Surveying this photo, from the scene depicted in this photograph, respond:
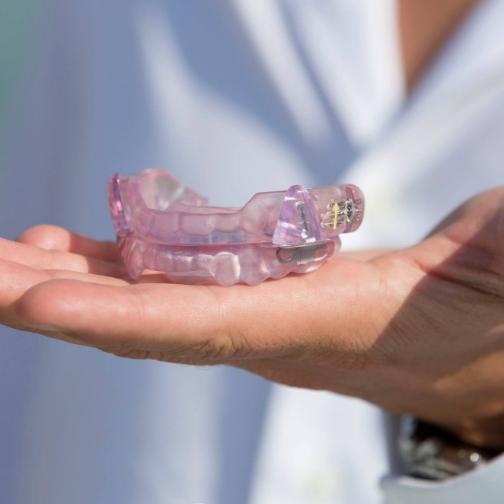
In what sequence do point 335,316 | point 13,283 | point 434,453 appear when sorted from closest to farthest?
1. point 13,283
2. point 335,316
3. point 434,453

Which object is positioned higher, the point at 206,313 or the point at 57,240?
the point at 57,240

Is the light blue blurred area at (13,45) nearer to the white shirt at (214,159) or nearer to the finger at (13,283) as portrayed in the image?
the white shirt at (214,159)

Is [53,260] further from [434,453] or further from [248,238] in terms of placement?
[434,453]

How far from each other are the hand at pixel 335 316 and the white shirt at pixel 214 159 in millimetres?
198

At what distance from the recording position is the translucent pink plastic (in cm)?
89

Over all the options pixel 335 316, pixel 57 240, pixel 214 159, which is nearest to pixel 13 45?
pixel 214 159

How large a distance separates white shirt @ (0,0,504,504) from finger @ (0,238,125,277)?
361 millimetres

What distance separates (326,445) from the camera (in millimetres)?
1192

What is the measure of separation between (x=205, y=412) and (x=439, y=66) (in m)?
0.60

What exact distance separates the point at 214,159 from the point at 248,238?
0.45m

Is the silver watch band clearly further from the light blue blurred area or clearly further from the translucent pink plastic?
the light blue blurred area

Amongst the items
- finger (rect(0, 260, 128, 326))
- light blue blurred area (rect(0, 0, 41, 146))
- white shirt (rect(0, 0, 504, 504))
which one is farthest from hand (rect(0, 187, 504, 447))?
light blue blurred area (rect(0, 0, 41, 146))

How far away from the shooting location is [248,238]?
93cm

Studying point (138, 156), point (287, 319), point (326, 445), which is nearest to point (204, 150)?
point (138, 156)
